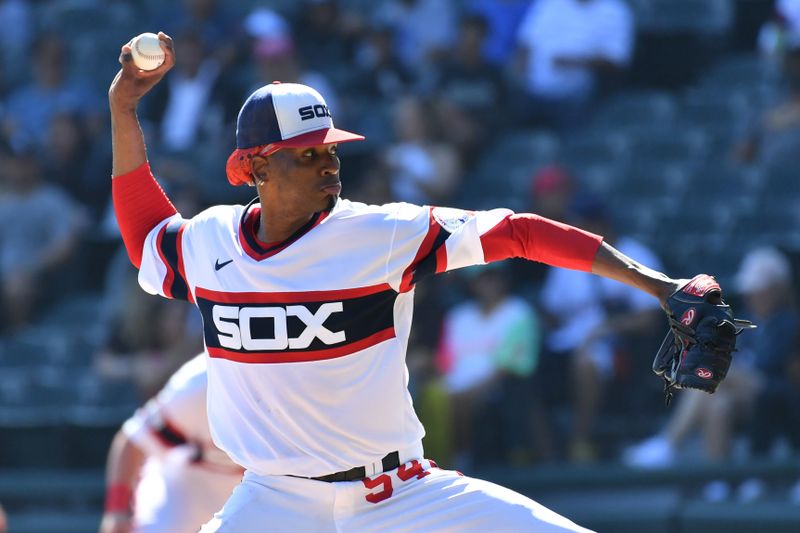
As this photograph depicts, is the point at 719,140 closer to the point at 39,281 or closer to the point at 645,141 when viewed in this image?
the point at 645,141

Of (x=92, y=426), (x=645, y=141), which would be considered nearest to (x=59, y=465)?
(x=92, y=426)

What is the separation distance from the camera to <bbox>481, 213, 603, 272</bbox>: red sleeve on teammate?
4.34 metres

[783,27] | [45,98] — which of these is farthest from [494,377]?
[45,98]

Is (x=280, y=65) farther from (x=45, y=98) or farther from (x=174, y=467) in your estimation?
(x=174, y=467)

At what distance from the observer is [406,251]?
4551 millimetres

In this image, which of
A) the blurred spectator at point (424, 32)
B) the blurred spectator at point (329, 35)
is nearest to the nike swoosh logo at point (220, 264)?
the blurred spectator at point (424, 32)

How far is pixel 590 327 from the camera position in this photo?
8898 millimetres

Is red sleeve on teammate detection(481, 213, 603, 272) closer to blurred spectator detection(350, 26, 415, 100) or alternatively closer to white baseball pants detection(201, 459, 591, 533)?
white baseball pants detection(201, 459, 591, 533)

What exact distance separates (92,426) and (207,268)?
209 inches

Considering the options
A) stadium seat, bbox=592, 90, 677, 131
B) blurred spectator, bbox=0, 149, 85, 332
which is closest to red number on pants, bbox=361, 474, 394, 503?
stadium seat, bbox=592, 90, 677, 131

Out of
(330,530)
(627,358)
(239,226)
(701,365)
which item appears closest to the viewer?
(701,365)

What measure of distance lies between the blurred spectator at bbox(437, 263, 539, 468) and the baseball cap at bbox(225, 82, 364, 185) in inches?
168

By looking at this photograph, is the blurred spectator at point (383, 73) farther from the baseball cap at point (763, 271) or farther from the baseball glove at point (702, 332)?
the baseball glove at point (702, 332)

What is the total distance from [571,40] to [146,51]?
627 cm
